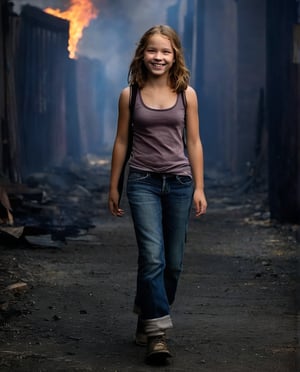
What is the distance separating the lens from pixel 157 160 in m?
5.01

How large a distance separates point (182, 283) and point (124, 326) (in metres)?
1.86

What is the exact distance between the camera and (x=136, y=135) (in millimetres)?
5047

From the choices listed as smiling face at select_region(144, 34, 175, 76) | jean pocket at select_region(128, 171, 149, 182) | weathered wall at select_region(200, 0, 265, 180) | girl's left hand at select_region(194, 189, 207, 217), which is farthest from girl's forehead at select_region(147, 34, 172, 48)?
weathered wall at select_region(200, 0, 265, 180)

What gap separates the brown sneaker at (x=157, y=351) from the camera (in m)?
4.88

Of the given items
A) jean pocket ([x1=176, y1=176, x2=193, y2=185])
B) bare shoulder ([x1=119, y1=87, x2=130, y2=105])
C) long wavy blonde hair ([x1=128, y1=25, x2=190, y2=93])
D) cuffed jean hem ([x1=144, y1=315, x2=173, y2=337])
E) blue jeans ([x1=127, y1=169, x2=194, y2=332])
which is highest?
long wavy blonde hair ([x1=128, y1=25, x2=190, y2=93])

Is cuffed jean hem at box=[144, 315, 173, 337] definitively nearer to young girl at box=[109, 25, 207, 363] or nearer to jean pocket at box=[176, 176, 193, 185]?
young girl at box=[109, 25, 207, 363]

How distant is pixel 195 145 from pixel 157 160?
276 millimetres

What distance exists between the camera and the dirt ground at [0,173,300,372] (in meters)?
5.06

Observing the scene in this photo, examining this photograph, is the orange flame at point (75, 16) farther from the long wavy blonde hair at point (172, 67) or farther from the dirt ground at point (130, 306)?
the long wavy blonde hair at point (172, 67)

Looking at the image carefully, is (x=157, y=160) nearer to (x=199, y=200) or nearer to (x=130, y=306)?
(x=199, y=200)

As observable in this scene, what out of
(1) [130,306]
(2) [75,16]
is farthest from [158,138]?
(2) [75,16]

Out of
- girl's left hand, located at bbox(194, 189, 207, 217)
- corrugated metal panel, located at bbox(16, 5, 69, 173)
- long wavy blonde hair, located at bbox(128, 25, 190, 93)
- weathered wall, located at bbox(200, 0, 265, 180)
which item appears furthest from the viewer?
weathered wall, located at bbox(200, 0, 265, 180)

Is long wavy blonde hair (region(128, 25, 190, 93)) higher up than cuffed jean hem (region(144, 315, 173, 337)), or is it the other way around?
long wavy blonde hair (region(128, 25, 190, 93))

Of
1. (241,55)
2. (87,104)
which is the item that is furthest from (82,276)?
(87,104)
